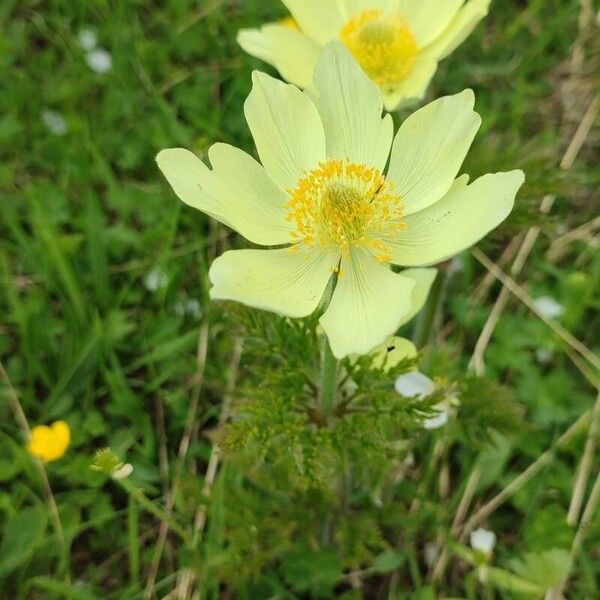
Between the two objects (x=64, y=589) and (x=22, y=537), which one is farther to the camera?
(x=22, y=537)

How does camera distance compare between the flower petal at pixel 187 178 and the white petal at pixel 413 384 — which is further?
the white petal at pixel 413 384

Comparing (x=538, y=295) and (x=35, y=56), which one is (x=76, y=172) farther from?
(x=538, y=295)

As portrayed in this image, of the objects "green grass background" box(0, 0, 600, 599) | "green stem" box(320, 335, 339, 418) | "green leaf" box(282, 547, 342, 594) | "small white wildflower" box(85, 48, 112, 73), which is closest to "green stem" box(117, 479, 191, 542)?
"green grass background" box(0, 0, 600, 599)

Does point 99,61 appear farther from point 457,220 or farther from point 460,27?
point 457,220

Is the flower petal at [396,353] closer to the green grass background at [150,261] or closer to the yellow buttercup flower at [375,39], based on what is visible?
the green grass background at [150,261]

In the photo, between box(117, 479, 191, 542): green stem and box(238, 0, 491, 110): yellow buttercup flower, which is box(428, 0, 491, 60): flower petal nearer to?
box(238, 0, 491, 110): yellow buttercup flower

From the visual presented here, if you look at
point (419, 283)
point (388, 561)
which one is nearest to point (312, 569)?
point (388, 561)

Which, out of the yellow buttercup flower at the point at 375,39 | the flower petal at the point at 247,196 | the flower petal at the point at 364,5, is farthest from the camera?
the flower petal at the point at 364,5

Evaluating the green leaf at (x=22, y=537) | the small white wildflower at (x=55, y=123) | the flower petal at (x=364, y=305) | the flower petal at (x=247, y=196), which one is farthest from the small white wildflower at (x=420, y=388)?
the small white wildflower at (x=55, y=123)
